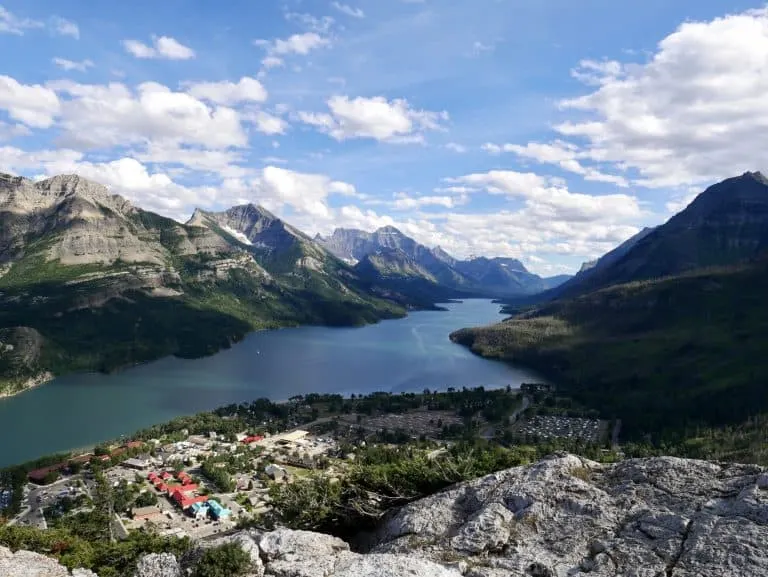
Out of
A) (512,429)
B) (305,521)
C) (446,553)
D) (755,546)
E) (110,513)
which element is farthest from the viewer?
(512,429)

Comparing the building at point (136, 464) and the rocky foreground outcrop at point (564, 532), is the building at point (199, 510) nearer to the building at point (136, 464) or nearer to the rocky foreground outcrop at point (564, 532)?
the building at point (136, 464)

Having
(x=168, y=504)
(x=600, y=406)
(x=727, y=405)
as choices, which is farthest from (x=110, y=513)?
(x=727, y=405)

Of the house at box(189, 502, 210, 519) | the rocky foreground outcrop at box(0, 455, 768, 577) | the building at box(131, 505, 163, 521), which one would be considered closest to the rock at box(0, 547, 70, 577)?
the rocky foreground outcrop at box(0, 455, 768, 577)

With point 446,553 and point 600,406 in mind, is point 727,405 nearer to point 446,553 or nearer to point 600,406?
point 600,406

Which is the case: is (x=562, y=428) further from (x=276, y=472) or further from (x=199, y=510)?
(x=199, y=510)

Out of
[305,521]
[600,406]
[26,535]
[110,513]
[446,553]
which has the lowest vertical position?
[600,406]

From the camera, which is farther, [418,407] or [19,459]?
[418,407]

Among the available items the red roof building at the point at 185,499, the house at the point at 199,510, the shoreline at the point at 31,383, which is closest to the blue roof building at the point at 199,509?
the house at the point at 199,510
